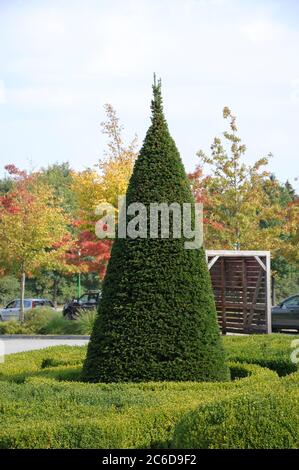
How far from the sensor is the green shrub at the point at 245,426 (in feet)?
18.7

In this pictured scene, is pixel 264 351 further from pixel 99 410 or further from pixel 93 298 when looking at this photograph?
pixel 93 298

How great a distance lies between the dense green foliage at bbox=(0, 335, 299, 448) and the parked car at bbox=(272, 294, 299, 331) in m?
16.5

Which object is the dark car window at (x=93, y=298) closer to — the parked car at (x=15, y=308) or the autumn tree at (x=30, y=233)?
the parked car at (x=15, y=308)

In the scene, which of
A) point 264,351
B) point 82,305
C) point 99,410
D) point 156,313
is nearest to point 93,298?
point 82,305

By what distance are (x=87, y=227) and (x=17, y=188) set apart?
5349 mm

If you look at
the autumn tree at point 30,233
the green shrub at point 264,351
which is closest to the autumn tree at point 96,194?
the autumn tree at point 30,233

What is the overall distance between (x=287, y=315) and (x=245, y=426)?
21.2 metres

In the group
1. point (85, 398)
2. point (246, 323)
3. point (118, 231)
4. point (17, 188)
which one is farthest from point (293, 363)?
point (17, 188)

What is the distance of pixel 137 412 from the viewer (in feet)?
23.2

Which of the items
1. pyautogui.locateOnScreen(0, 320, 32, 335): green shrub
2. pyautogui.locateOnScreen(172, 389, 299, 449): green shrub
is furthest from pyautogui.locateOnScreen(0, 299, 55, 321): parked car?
pyautogui.locateOnScreen(172, 389, 299, 449): green shrub

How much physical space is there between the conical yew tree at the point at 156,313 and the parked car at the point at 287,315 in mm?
17251

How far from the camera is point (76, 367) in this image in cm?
1098

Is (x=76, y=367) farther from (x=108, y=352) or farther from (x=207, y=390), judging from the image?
(x=207, y=390)

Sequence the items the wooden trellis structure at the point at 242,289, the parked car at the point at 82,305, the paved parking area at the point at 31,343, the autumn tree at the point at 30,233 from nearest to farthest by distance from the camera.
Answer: the wooden trellis structure at the point at 242,289 → the paved parking area at the point at 31,343 → the autumn tree at the point at 30,233 → the parked car at the point at 82,305
